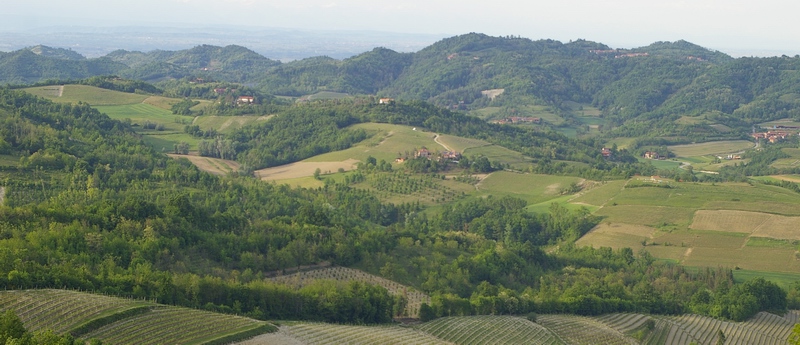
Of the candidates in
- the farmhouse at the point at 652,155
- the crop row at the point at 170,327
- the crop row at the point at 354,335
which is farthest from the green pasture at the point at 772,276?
the farmhouse at the point at 652,155

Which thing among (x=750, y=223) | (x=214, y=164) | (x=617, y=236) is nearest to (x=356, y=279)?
(x=617, y=236)

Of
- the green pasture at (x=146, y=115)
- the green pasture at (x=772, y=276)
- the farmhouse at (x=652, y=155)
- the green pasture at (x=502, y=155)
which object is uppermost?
the green pasture at (x=772, y=276)

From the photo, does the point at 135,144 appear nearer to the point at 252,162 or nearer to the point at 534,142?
the point at 252,162

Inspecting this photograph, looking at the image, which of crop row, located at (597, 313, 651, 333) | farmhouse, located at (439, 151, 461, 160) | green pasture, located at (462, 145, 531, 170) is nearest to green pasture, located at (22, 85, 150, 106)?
farmhouse, located at (439, 151, 461, 160)

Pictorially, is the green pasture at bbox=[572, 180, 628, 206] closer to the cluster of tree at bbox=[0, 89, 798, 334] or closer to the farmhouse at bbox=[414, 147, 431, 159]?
the cluster of tree at bbox=[0, 89, 798, 334]

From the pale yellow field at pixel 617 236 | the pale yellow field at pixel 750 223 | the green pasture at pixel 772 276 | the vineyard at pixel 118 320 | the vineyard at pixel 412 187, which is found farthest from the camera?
the vineyard at pixel 412 187

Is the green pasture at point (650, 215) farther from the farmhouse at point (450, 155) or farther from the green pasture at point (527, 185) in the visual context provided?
the farmhouse at point (450, 155)
